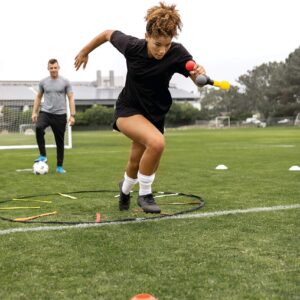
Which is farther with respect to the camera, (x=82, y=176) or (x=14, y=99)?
(x=14, y=99)

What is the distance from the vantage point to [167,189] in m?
7.38

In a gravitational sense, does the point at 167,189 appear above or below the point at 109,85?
below

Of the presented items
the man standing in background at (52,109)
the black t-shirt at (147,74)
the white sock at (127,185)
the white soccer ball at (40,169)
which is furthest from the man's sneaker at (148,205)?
the man standing in background at (52,109)

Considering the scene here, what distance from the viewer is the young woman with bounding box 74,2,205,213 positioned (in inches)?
195

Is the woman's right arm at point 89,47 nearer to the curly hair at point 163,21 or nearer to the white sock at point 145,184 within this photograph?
the curly hair at point 163,21

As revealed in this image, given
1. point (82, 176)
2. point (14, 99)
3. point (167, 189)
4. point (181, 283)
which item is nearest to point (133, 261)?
point (181, 283)

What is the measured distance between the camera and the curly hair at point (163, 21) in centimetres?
484

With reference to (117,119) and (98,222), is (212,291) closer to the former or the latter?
(98,222)

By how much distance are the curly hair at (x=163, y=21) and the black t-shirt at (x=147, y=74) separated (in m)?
0.27

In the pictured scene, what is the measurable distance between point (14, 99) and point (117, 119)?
55.2ft

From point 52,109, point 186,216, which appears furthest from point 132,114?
point 52,109

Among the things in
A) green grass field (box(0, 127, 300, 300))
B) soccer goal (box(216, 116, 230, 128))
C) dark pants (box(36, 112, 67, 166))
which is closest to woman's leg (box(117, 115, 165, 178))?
green grass field (box(0, 127, 300, 300))

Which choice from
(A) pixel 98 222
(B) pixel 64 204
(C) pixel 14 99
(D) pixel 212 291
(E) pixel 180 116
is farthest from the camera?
(E) pixel 180 116

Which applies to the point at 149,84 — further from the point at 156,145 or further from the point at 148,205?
the point at 148,205
